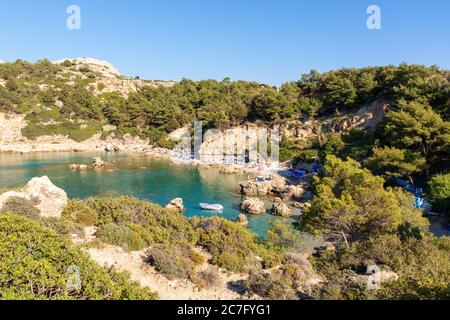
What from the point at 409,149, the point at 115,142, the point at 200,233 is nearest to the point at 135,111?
the point at 115,142

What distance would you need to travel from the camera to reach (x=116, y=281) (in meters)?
8.05

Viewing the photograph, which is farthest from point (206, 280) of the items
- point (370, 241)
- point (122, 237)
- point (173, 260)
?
point (370, 241)

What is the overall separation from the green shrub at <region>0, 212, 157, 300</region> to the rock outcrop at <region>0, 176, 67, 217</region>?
19.5 feet

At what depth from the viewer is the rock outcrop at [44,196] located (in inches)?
554

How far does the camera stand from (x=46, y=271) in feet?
21.2

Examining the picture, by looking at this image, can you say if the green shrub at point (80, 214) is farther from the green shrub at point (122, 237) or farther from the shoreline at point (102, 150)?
the shoreline at point (102, 150)

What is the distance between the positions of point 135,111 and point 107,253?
259 ft

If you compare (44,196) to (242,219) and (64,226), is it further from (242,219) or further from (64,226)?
(242,219)

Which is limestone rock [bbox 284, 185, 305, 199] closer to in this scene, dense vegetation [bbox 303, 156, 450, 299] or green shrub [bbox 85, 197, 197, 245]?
dense vegetation [bbox 303, 156, 450, 299]

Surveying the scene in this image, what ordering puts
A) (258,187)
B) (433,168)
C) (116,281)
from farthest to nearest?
(258,187), (433,168), (116,281)

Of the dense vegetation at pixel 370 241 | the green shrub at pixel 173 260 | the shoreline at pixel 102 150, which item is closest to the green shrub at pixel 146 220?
the green shrub at pixel 173 260

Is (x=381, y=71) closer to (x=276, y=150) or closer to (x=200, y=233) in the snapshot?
(x=276, y=150)

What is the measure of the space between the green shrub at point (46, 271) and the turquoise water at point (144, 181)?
60.2 feet
